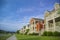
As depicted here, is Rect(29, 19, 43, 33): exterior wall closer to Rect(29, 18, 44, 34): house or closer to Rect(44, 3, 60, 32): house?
Rect(29, 18, 44, 34): house

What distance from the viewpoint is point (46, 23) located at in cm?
287

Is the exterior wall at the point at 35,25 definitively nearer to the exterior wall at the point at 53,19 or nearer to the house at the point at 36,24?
the house at the point at 36,24

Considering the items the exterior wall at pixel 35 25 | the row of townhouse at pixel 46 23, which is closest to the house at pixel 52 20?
the row of townhouse at pixel 46 23

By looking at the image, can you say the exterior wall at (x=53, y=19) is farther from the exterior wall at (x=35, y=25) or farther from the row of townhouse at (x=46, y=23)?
the exterior wall at (x=35, y=25)

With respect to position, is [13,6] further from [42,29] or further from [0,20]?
[42,29]

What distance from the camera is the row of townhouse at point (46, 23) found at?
9.36ft

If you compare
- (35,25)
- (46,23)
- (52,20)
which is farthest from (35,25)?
(52,20)

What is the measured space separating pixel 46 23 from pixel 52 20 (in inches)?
4.4

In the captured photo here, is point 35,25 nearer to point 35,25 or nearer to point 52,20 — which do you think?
point 35,25

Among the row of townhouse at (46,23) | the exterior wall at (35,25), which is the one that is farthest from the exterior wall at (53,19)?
the exterior wall at (35,25)

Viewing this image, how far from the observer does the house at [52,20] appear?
2852 millimetres

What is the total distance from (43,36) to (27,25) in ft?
1.06

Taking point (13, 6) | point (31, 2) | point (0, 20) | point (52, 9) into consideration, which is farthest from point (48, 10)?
point (0, 20)

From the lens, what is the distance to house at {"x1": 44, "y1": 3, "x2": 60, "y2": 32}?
2852 millimetres
